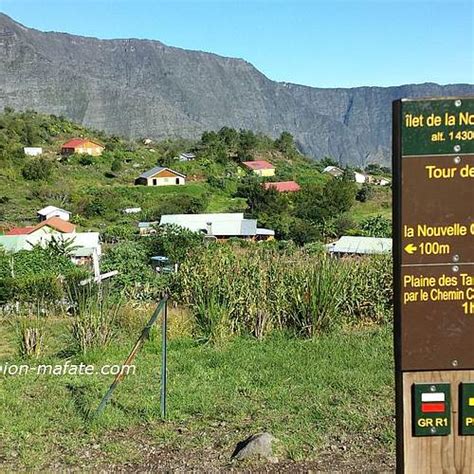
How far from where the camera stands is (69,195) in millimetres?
41406

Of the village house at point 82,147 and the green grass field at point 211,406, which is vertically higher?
the village house at point 82,147

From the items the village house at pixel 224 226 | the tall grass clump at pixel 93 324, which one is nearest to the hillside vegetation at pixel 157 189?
the village house at pixel 224 226

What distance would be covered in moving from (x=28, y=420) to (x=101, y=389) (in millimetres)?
710

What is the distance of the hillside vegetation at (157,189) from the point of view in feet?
121

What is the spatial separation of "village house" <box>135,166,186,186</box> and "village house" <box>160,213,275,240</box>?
10.5m

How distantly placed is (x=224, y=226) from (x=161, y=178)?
13.2 m

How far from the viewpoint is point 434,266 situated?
212 cm

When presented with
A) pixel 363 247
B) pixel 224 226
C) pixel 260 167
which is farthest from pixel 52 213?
pixel 363 247

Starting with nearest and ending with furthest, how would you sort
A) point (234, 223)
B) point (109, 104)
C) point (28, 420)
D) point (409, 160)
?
point (409, 160) < point (28, 420) < point (234, 223) < point (109, 104)

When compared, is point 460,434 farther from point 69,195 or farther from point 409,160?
A: point 69,195

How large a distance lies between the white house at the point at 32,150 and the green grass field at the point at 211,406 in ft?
138

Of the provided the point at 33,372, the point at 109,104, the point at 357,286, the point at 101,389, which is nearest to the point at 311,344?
the point at 357,286

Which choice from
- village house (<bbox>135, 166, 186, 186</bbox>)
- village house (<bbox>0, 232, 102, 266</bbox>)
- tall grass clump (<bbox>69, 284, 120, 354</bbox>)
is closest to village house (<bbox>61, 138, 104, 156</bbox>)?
village house (<bbox>135, 166, 186, 186</bbox>)

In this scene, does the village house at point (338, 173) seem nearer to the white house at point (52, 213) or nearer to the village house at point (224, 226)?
the village house at point (224, 226)
